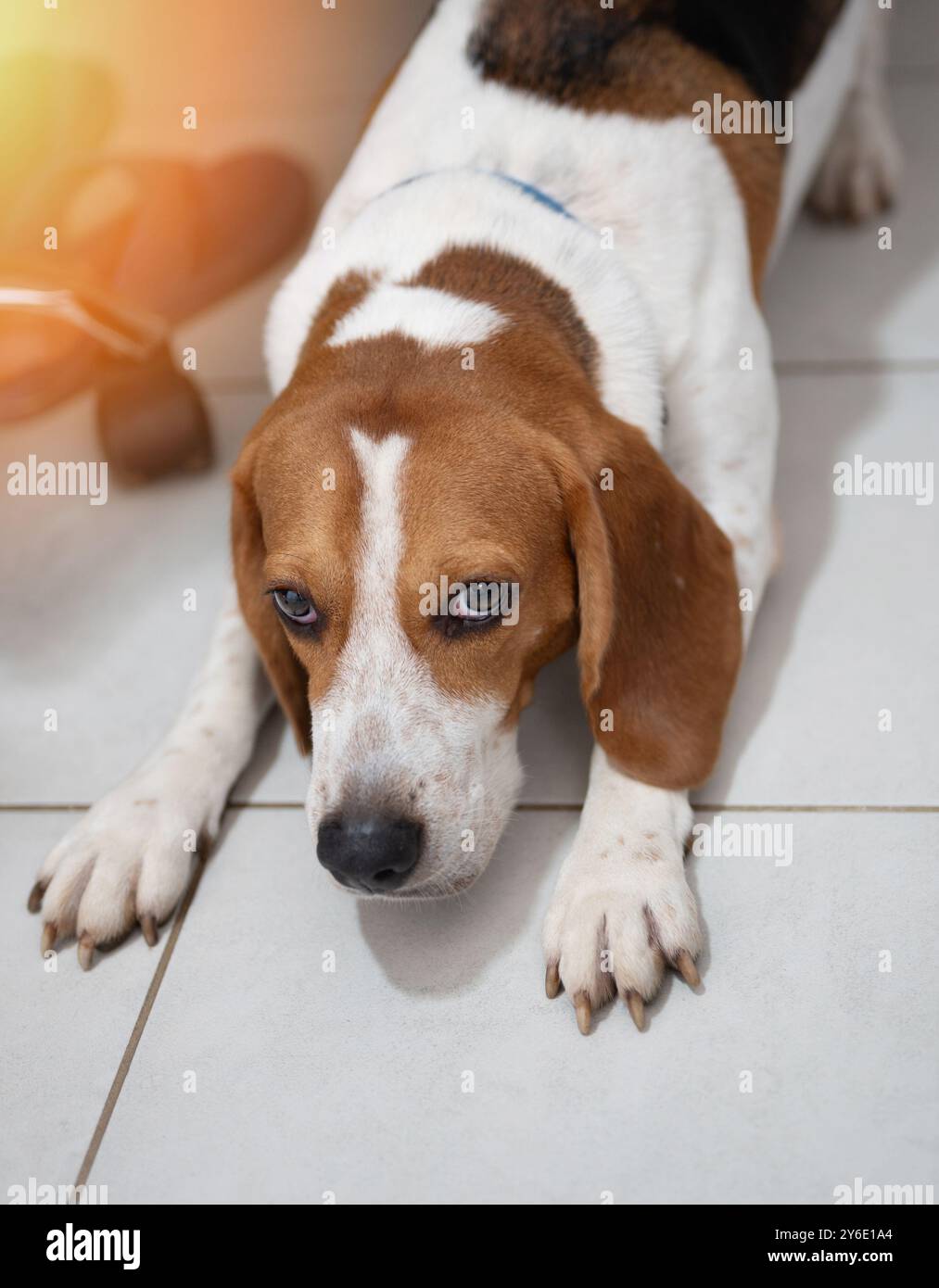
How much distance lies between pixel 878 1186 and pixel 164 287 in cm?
294

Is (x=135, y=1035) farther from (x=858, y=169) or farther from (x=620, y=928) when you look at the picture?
(x=858, y=169)

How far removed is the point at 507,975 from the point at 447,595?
592 mm

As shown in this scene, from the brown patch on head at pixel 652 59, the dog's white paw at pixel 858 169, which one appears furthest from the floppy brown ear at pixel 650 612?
the dog's white paw at pixel 858 169

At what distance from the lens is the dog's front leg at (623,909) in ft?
6.08

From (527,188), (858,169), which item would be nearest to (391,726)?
(527,188)

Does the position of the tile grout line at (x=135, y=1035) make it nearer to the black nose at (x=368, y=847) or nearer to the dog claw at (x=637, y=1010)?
the black nose at (x=368, y=847)

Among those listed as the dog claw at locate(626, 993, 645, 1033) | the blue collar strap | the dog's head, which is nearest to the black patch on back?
the blue collar strap

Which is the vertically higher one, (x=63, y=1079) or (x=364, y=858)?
(x=364, y=858)

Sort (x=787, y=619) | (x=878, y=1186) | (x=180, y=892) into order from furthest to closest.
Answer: (x=787, y=619) → (x=180, y=892) → (x=878, y=1186)

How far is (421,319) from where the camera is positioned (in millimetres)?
2021

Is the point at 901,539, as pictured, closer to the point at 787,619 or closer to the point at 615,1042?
the point at 787,619

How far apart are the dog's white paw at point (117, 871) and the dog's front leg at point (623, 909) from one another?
63 cm

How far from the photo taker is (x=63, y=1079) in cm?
193
